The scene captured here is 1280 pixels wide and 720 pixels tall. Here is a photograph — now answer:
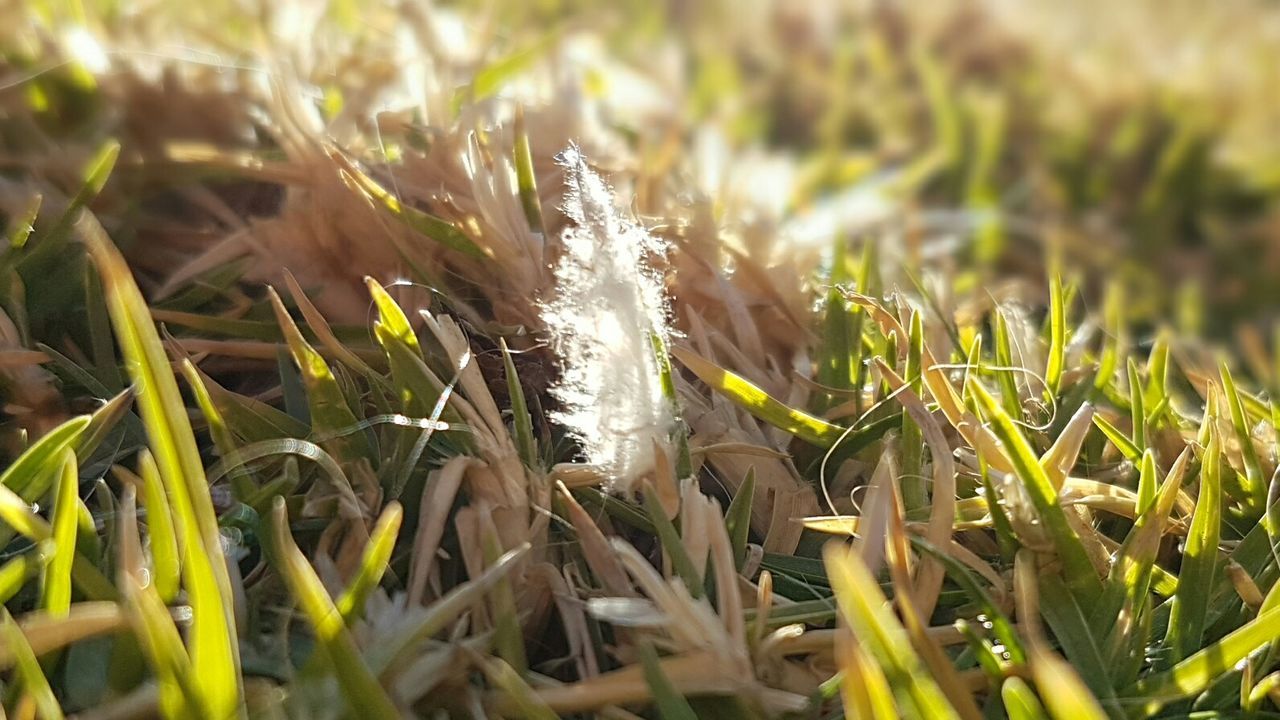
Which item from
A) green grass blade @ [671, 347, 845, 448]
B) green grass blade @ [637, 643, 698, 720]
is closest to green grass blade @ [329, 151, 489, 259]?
green grass blade @ [671, 347, 845, 448]

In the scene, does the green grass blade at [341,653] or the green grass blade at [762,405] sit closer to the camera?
the green grass blade at [341,653]

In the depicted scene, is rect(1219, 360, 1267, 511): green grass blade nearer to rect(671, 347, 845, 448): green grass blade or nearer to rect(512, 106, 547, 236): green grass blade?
rect(671, 347, 845, 448): green grass blade

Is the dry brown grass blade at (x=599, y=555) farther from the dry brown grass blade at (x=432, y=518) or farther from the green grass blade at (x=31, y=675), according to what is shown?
the green grass blade at (x=31, y=675)

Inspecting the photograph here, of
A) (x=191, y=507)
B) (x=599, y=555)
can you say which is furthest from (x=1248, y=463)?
(x=191, y=507)

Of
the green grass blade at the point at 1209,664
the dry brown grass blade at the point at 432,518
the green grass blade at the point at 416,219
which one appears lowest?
the green grass blade at the point at 1209,664

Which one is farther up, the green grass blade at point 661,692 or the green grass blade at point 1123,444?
the green grass blade at point 1123,444

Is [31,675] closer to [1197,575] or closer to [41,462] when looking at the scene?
[41,462]

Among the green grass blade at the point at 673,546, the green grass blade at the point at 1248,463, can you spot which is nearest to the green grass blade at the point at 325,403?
the green grass blade at the point at 673,546

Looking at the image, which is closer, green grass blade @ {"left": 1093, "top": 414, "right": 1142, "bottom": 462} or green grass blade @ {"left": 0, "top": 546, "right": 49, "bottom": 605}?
green grass blade @ {"left": 0, "top": 546, "right": 49, "bottom": 605}

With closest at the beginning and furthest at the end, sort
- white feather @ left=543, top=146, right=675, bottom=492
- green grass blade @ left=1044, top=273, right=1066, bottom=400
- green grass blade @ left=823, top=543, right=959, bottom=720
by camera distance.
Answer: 1. green grass blade @ left=823, top=543, right=959, bottom=720
2. white feather @ left=543, top=146, right=675, bottom=492
3. green grass blade @ left=1044, top=273, right=1066, bottom=400
